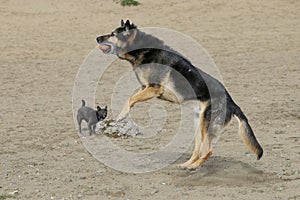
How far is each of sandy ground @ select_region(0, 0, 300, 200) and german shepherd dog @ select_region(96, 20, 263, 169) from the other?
16.6 inches

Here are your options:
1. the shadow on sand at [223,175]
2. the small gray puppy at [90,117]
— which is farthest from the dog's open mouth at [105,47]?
the shadow on sand at [223,175]

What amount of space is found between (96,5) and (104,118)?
12244 millimetres

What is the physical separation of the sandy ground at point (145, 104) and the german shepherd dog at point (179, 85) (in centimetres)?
42

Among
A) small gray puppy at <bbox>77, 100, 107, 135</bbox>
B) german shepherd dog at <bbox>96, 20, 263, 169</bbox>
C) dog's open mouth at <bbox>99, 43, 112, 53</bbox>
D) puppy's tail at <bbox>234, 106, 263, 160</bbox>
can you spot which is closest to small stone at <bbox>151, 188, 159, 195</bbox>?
german shepherd dog at <bbox>96, 20, 263, 169</bbox>

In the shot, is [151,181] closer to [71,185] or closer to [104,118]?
[71,185]

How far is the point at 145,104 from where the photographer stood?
11680mm

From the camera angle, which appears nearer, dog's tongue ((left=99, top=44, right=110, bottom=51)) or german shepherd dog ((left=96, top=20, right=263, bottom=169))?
german shepherd dog ((left=96, top=20, right=263, bottom=169))

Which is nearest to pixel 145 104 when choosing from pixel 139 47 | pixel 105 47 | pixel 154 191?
pixel 105 47

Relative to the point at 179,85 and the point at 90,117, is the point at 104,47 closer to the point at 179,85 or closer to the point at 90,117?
the point at 179,85

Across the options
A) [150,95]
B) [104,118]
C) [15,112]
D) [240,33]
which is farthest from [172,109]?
[240,33]

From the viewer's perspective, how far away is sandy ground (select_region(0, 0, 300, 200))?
295 inches

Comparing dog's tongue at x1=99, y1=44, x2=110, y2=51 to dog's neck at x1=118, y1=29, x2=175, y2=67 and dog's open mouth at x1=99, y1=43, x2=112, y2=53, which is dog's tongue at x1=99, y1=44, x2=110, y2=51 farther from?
dog's neck at x1=118, y1=29, x2=175, y2=67

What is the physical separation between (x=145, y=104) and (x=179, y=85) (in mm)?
3670

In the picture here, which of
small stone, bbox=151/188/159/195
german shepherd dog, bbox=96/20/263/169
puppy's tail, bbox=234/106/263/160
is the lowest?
small stone, bbox=151/188/159/195
